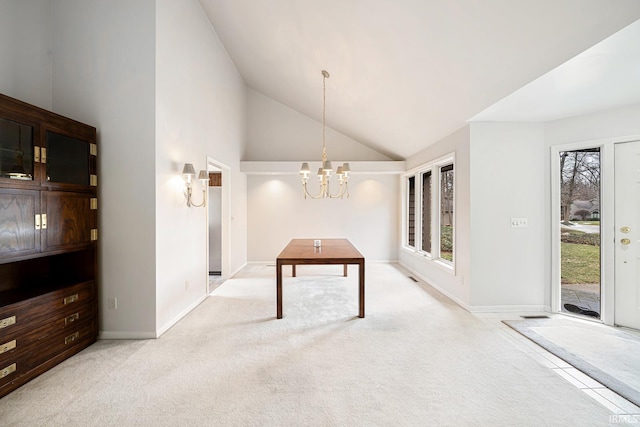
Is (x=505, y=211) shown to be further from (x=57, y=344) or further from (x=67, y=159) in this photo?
(x=57, y=344)

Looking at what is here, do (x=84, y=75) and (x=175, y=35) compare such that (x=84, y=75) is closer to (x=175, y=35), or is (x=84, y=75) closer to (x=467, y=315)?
(x=175, y=35)

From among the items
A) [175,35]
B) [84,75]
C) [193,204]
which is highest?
[175,35]

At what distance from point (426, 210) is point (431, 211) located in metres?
0.61

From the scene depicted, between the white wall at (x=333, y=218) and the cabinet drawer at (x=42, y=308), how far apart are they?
431cm

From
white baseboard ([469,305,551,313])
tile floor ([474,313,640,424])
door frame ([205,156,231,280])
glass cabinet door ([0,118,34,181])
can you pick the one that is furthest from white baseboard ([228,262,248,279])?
tile floor ([474,313,640,424])

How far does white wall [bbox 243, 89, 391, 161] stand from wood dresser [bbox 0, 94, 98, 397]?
4.35 metres

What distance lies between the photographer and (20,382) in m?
2.13

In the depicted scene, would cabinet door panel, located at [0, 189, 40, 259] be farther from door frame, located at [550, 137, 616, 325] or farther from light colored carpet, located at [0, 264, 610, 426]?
door frame, located at [550, 137, 616, 325]

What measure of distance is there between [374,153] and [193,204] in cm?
459

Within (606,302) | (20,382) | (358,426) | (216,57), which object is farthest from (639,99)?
(20,382)

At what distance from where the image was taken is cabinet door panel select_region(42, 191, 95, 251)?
2.39 m

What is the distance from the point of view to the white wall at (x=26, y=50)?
258 centimetres

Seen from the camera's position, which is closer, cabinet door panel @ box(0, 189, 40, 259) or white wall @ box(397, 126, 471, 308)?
cabinet door panel @ box(0, 189, 40, 259)

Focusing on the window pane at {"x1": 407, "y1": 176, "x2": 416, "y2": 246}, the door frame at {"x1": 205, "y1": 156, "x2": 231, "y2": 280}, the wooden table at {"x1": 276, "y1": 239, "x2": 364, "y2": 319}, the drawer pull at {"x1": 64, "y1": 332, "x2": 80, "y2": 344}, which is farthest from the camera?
the window pane at {"x1": 407, "y1": 176, "x2": 416, "y2": 246}
